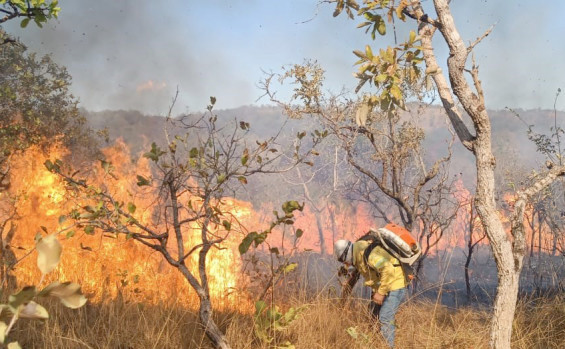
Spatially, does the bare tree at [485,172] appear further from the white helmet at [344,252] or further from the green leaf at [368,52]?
the white helmet at [344,252]

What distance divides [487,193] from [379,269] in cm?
183

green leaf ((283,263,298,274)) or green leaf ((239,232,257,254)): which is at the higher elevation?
green leaf ((239,232,257,254))

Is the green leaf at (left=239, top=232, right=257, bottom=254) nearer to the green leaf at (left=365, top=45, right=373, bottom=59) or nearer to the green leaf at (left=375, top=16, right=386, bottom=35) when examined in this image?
the green leaf at (left=365, top=45, right=373, bottom=59)

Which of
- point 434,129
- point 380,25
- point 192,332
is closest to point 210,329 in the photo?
point 192,332

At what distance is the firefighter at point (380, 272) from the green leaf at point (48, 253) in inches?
150

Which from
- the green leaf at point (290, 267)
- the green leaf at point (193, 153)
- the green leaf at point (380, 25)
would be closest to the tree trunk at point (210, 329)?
the green leaf at point (290, 267)

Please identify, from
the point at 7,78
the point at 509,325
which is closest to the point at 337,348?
the point at 509,325

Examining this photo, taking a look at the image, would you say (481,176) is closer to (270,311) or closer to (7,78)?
(270,311)

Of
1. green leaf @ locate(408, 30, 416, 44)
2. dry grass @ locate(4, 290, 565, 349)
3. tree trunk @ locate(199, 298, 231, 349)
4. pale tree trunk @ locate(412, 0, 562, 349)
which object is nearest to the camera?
green leaf @ locate(408, 30, 416, 44)

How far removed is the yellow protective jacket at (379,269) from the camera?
438cm

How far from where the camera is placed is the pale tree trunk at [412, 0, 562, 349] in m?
2.76

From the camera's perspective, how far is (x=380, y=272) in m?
4.43

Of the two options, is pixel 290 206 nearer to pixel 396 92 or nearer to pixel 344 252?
pixel 396 92

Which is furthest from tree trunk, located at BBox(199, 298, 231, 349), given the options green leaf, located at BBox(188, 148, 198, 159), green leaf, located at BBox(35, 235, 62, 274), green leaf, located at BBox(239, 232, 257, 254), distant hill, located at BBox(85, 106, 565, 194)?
green leaf, located at BBox(35, 235, 62, 274)
